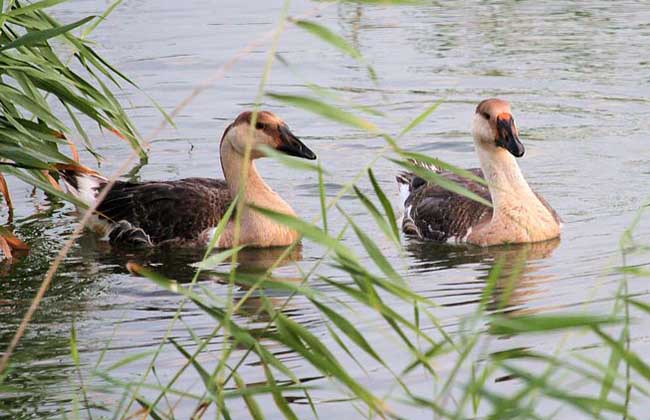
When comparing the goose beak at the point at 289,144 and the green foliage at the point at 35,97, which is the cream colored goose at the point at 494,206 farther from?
the green foliage at the point at 35,97

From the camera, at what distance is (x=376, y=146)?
1270 cm

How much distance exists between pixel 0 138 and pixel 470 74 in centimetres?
800

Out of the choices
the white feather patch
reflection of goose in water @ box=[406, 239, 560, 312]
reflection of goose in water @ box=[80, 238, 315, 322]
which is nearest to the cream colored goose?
reflection of goose in water @ box=[406, 239, 560, 312]

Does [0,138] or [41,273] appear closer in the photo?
Result: [0,138]

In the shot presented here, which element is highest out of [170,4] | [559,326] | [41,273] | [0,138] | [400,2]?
[400,2]

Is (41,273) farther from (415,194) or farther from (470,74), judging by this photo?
(470,74)

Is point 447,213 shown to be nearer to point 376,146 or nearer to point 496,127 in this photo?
point 496,127

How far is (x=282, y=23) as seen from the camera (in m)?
4.24

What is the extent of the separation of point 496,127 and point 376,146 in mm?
2570

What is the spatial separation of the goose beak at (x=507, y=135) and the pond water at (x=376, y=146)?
0.71 metres

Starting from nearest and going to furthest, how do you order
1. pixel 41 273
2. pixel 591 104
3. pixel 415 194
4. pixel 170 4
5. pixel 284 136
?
pixel 41 273, pixel 284 136, pixel 415 194, pixel 591 104, pixel 170 4

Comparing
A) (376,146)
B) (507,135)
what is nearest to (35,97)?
(507,135)

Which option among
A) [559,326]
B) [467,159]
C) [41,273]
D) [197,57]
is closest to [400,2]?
[559,326]

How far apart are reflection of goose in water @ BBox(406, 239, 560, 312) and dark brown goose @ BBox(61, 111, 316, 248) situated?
112 cm
